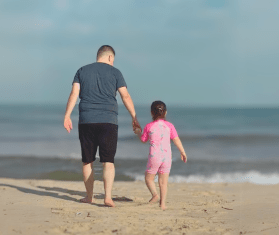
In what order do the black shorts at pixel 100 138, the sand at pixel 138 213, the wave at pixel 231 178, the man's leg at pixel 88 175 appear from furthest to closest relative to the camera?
1. the wave at pixel 231 178
2. the man's leg at pixel 88 175
3. the black shorts at pixel 100 138
4. the sand at pixel 138 213

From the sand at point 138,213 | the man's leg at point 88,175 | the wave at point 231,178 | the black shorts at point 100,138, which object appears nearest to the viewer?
the sand at point 138,213

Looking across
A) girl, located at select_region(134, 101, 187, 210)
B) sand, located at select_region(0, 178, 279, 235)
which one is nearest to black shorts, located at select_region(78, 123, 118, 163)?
girl, located at select_region(134, 101, 187, 210)

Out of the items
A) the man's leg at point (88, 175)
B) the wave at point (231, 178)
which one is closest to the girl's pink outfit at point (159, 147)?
the man's leg at point (88, 175)

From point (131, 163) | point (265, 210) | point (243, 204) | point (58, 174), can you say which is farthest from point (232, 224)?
point (131, 163)

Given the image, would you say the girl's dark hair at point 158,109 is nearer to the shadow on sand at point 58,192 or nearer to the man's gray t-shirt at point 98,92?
the man's gray t-shirt at point 98,92

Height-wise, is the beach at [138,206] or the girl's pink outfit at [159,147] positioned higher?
the girl's pink outfit at [159,147]

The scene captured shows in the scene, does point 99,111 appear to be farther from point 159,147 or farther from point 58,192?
point 58,192

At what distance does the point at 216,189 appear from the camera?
19.9ft

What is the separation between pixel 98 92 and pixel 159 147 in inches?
37.5

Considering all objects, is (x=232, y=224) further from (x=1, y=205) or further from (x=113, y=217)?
(x=1, y=205)

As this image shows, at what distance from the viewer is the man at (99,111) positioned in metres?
4.10

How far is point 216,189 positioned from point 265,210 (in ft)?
6.37

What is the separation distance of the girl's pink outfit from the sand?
0.45 meters

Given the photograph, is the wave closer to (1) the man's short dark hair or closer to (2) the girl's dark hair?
(2) the girl's dark hair
